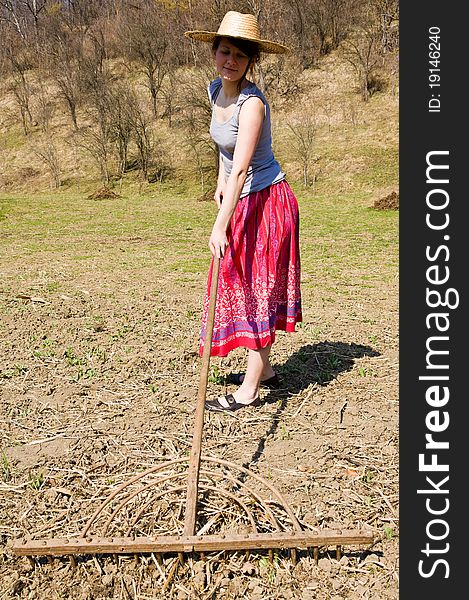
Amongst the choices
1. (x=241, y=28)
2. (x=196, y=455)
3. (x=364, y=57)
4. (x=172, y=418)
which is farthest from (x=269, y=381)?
(x=364, y=57)

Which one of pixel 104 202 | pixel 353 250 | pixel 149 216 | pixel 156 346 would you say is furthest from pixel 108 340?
pixel 104 202

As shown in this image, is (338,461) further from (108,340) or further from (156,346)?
(108,340)

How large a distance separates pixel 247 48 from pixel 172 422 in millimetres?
2023

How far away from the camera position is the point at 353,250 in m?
9.57

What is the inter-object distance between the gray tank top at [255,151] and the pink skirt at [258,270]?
0.05 meters

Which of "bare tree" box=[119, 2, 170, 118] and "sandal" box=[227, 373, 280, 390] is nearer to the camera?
"sandal" box=[227, 373, 280, 390]

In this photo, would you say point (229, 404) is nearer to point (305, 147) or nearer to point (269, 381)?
point (269, 381)

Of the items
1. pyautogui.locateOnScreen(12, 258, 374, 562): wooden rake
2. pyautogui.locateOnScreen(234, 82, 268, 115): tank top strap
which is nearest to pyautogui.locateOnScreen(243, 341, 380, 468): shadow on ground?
pyautogui.locateOnScreen(12, 258, 374, 562): wooden rake

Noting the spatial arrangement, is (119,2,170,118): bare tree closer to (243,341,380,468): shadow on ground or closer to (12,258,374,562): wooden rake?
(243,341,380,468): shadow on ground

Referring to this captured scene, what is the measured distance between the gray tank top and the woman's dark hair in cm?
8

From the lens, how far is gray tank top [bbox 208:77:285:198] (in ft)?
9.70

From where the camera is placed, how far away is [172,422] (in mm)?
3338

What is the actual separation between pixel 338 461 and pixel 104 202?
62.8 feet

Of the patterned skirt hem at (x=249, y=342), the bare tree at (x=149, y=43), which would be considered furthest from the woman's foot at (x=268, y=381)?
the bare tree at (x=149, y=43)
